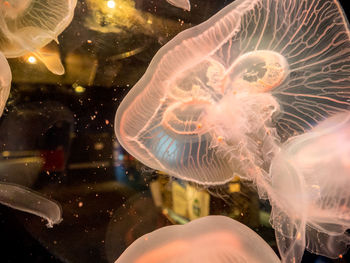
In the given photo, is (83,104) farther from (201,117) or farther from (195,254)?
(195,254)

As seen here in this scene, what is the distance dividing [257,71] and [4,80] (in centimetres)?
174

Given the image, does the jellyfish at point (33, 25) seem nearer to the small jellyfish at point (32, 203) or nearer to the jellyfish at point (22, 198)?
the jellyfish at point (22, 198)

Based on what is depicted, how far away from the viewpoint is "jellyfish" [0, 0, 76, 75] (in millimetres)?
2078

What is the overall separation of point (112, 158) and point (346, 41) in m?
1.66

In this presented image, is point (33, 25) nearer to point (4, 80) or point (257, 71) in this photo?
point (4, 80)

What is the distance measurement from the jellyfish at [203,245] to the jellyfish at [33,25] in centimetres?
134

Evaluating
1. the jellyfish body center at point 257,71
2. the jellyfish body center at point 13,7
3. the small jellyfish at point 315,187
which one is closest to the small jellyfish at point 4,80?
the jellyfish body center at point 13,7

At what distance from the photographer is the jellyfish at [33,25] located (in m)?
2.08

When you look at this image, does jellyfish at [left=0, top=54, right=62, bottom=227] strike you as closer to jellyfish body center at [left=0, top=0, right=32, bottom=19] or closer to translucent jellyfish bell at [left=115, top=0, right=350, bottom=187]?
jellyfish body center at [left=0, top=0, right=32, bottom=19]

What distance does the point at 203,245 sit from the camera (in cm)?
210

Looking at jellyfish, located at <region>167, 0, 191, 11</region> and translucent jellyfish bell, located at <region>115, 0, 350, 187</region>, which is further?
jellyfish, located at <region>167, 0, 191, 11</region>

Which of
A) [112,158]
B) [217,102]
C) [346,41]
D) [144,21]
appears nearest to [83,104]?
[112,158]

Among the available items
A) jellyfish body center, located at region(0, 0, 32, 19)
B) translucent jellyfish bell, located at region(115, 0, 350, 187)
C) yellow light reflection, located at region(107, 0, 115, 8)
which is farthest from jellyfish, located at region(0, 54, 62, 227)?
yellow light reflection, located at region(107, 0, 115, 8)

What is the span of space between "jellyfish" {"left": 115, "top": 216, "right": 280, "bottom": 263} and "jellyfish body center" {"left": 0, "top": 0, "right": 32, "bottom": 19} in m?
1.89
